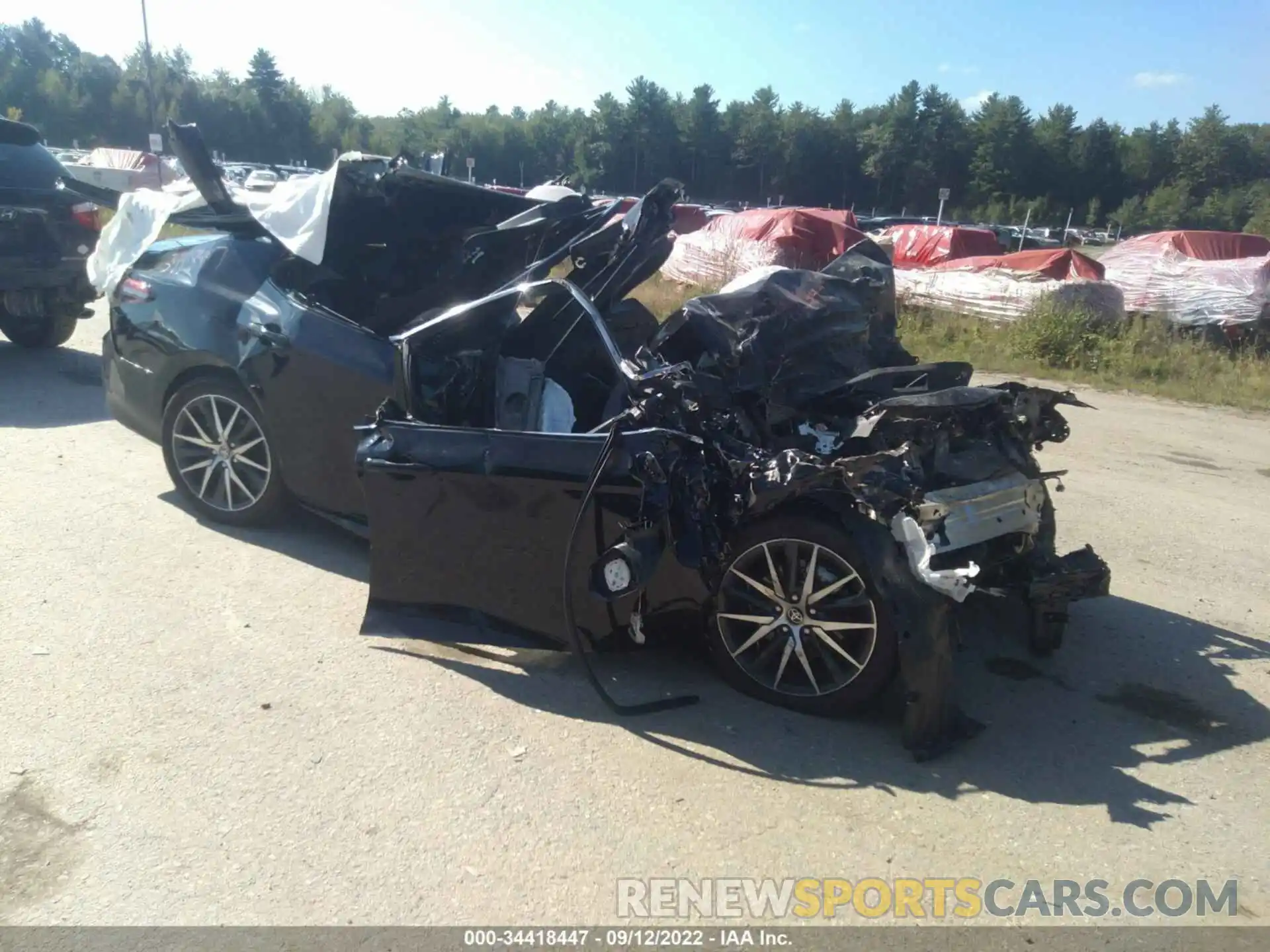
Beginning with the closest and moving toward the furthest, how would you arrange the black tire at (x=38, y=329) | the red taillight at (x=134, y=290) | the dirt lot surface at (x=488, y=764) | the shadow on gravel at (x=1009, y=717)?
the dirt lot surface at (x=488, y=764) < the shadow on gravel at (x=1009, y=717) < the red taillight at (x=134, y=290) < the black tire at (x=38, y=329)

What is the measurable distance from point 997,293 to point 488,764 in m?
13.7

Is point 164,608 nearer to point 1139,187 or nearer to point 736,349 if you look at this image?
point 736,349

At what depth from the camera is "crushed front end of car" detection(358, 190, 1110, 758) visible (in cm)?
355

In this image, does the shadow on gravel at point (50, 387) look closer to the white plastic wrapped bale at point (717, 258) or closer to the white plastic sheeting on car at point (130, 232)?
the white plastic sheeting on car at point (130, 232)

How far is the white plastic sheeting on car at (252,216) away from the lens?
526 cm

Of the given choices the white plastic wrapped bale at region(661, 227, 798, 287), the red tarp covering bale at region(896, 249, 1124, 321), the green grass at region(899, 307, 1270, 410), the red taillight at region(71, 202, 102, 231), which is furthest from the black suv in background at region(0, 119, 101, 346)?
the red tarp covering bale at region(896, 249, 1124, 321)

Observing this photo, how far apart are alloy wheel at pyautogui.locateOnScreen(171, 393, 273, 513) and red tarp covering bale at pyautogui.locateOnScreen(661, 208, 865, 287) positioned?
13.7 meters

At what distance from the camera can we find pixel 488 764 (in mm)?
3398

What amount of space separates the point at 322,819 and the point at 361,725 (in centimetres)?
55

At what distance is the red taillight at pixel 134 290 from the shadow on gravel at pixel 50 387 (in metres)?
2.20

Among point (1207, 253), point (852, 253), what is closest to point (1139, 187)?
point (1207, 253)

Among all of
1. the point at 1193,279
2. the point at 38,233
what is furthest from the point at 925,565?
the point at 1193,279

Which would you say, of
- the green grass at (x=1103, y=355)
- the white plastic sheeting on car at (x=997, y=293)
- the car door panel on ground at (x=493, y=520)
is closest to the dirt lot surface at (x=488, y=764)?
the car door panel on ground at (x=493, y=520)

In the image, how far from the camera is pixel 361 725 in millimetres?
3607
